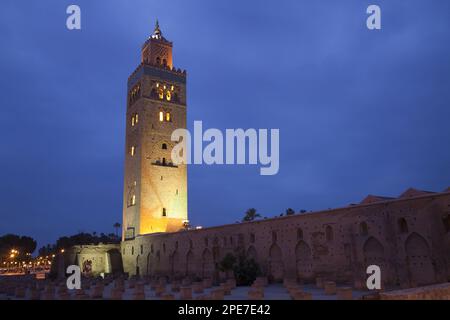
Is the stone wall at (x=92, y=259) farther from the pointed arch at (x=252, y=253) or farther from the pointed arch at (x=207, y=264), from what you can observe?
the pointed arch at (x=252, y=253)

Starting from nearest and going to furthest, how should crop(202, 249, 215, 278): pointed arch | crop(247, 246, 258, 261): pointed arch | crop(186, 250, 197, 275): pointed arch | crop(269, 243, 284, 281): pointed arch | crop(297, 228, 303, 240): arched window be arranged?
crop(297, 228, 303, 240): arched window, crop(269, 243, 284, 281): pointed arch, crop(247, 246, 258, 261): pointed arch, crop(202, 249, 215, 278): pointed arch, crop(186, 250, 197, 275): pointed arch

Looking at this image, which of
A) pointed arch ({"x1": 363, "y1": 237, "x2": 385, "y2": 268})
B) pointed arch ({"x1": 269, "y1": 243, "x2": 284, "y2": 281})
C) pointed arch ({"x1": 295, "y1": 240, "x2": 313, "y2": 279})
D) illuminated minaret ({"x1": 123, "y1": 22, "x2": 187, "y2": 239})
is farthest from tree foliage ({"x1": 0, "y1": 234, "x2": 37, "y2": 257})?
pointed arch ({"x1": 363, "y1": 237, "x2": 385, "y2": 268})

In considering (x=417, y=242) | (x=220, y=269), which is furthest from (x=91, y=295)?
(x=417, y=242)

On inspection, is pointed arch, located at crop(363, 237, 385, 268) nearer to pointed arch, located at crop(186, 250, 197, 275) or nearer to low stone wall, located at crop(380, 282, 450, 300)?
low stone wall, located at crop(380, 282, 450, 300)

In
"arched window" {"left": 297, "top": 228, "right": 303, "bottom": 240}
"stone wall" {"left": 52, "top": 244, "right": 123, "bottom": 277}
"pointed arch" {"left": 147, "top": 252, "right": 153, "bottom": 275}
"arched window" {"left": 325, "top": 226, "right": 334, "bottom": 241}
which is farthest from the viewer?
"stone wall" {"left": 52, "top": 244, "right": 123, "bottom": 277}

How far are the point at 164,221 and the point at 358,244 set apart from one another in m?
23.0

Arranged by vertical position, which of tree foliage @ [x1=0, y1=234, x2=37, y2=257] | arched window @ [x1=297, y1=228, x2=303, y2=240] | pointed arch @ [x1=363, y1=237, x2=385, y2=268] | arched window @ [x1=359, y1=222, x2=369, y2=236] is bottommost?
tree foliage @ [x1=0, y1=234, x2=37, y2=257]

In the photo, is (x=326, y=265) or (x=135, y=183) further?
(x=135, y=183)

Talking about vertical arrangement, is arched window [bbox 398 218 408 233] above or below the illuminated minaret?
below

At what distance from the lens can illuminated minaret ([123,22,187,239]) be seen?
37000mm

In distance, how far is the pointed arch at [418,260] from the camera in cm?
1550

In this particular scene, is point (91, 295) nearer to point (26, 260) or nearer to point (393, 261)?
point (393, 261)

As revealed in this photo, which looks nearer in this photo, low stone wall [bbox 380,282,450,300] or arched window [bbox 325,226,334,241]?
low stone wall [bbox 380,282,450,300]
